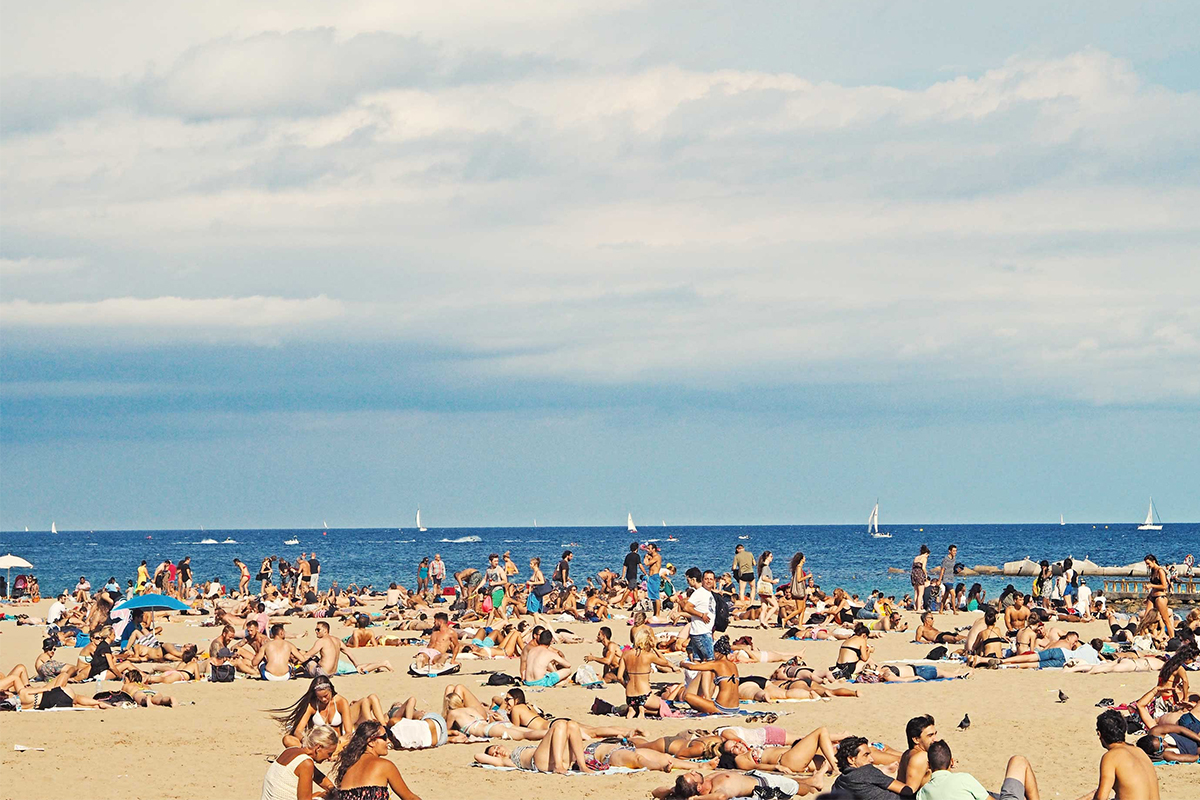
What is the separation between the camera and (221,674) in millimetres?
19406

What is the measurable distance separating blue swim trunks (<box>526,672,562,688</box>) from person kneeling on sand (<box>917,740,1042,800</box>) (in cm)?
890

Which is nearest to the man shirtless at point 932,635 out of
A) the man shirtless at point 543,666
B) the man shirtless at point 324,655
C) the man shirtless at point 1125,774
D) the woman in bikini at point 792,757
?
the man shirtless at point 543,666

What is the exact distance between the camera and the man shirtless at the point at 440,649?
66.0ft

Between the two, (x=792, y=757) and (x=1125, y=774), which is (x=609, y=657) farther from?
(x=1125, y=774)

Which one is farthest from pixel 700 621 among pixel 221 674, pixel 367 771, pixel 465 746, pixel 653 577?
pixel 653 577

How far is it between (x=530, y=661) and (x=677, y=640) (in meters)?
4.07

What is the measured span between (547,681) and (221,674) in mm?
5193

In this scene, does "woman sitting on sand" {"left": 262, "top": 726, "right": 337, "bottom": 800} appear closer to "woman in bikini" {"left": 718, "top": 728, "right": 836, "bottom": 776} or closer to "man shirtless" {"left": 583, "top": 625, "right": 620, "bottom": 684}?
"woman in bikini" {"left": 718, "top": 728, "right": 836, "bottom": 776}

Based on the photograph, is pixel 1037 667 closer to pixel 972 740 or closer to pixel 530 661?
pixel 972 740

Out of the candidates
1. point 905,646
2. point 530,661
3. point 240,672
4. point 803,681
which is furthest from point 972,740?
point 240,672

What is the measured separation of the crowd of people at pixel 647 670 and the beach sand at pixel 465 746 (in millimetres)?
329

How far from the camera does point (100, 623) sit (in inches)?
912

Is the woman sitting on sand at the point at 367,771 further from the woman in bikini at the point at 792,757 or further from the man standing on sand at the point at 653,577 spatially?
the man standing on sand at the point at 653,577

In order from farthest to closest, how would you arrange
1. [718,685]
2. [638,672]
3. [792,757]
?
1. [638,672]
2. [718,685]
3. [792,757]
